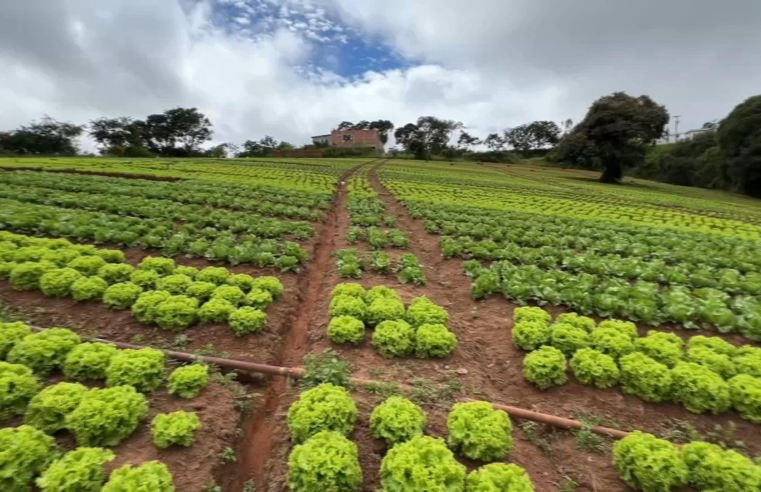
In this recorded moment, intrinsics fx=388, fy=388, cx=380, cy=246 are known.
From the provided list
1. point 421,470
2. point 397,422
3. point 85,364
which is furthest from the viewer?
point 85,364

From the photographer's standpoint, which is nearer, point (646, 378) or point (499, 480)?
point (499, 480)

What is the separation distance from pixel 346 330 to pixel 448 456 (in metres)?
3.31

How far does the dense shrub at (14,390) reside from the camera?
4.78 m

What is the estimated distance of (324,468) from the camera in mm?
4152

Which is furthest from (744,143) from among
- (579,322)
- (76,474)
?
(76,474)

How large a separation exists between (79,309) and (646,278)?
46.3ft

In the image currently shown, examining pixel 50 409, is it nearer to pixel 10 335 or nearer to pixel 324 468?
pixel 10 335

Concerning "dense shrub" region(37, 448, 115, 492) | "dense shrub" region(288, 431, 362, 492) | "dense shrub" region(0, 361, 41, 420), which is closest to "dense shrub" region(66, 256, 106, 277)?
"dense shrub" region(0, 361, 41, 420)

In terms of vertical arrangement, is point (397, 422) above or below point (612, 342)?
below

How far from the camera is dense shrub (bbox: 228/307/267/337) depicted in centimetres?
740

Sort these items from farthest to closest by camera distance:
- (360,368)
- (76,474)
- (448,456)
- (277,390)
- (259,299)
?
(259,299) → (360,368) → (277,390) → (448,456) → (76,474)

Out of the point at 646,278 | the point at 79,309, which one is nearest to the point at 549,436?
the point at 646,278

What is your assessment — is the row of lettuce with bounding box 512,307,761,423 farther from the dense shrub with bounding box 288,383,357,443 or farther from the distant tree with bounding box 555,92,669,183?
the distant tree with bounding box 555,92,669,183

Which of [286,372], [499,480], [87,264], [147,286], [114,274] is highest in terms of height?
[87,264]
